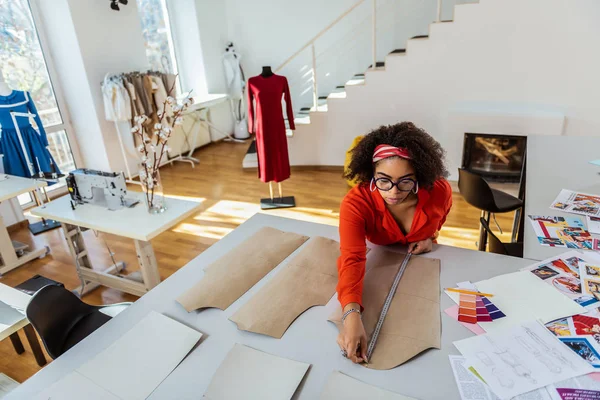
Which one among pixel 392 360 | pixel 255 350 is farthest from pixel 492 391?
pixel 255 350

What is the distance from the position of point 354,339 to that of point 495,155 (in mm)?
3793

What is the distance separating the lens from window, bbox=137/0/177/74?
18.7 ft

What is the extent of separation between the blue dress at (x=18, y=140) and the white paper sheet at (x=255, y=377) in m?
3.40

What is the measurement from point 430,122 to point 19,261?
4313mm

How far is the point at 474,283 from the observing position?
1380 mm

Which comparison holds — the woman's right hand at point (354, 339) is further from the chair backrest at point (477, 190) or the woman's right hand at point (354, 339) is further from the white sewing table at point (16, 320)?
the chair backrest at point (477, 190)

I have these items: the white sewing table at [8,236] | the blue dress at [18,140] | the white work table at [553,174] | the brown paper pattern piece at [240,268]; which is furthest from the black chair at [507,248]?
the blue dress at [18,140]

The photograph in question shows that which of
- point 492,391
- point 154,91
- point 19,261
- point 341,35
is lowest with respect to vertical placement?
point 19,261

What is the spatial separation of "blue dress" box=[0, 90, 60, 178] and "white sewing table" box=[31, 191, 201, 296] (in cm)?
120

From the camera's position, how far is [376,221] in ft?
5.21

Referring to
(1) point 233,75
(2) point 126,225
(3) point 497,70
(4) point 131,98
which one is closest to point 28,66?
(4) point 131,98

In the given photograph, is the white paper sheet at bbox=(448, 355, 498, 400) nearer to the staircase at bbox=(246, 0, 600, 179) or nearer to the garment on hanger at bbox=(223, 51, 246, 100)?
the staircase at bbox=(246, 0, 600, 179)

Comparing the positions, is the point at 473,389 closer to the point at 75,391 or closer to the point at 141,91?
the point at 75,391

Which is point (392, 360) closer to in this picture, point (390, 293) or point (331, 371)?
point (331, 371)
